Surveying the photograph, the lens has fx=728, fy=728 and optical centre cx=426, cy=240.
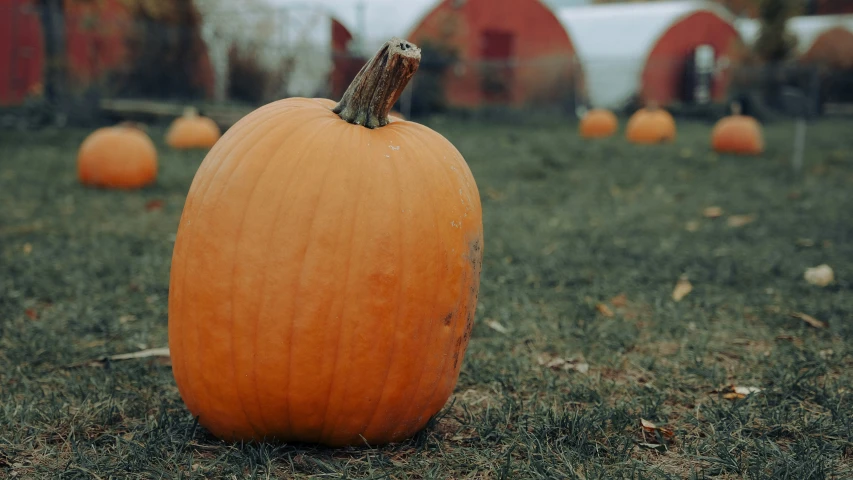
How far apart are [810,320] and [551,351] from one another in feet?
3.96

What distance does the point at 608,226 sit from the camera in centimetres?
538

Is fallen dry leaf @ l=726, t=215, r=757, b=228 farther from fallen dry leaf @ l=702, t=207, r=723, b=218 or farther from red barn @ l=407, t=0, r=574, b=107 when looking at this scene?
red barn @ l=407, t=0, r=574, b=107

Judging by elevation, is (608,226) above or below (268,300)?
below

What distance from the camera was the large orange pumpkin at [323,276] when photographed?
6.08 ft

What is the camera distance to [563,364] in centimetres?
273

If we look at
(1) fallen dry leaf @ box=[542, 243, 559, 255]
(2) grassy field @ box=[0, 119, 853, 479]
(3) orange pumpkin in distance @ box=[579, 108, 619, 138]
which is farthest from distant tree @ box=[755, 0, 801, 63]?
(1) fallen dry leaf @ box=[542, 243, 559, 255]

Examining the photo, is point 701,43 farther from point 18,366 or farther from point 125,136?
point 18,366

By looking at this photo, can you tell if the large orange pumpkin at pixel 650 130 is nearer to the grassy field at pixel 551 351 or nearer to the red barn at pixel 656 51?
the grassy field at pixel 551 351

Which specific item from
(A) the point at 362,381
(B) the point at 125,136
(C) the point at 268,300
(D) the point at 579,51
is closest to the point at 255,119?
(C) the point at 268,300

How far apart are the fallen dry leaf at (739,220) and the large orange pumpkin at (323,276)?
4.02 meters

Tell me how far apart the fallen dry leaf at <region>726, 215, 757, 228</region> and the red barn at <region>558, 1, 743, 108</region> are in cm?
1387

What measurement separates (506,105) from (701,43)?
8.75 meters

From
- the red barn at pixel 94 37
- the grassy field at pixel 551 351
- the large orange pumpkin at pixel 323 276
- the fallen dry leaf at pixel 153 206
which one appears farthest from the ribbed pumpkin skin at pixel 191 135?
the large orange pumpkin at pixel 323 276

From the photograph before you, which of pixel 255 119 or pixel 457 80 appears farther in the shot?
pixel 457 80
